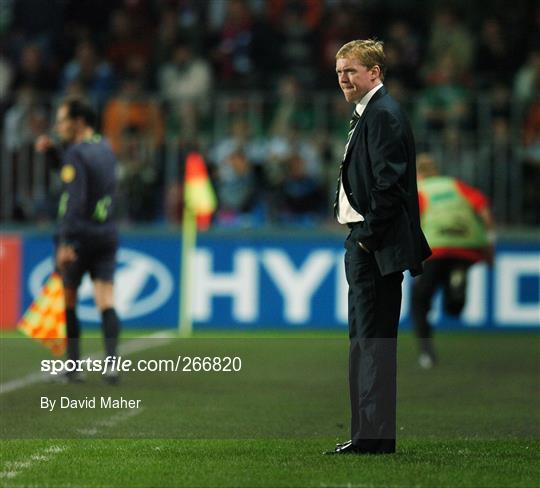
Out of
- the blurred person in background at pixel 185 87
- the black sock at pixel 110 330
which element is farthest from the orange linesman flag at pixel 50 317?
the blurred person in background at pixel 185 87

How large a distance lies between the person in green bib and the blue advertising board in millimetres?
3118

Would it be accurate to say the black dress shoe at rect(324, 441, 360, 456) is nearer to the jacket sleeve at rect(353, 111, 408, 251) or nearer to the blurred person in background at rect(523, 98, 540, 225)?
the jacket sleeve at rect(353, 111, 408, 251)

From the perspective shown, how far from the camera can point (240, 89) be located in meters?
20.5

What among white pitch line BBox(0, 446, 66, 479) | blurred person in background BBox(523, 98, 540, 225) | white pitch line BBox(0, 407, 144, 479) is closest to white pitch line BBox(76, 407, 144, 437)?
white pitch line BBox(0, 407, 144, 479)

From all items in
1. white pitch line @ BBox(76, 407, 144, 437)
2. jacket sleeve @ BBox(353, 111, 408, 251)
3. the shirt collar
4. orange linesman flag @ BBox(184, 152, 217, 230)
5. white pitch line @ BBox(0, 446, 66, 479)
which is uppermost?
the shirt collar

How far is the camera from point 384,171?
316 inches

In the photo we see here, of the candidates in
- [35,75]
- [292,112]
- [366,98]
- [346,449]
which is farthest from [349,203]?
[35,75]

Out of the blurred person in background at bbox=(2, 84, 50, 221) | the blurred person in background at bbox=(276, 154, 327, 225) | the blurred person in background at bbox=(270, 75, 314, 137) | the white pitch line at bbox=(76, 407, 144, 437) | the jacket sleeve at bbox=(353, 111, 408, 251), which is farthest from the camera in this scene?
the blurred person in background at bbox=(270, 75, 314, 137)

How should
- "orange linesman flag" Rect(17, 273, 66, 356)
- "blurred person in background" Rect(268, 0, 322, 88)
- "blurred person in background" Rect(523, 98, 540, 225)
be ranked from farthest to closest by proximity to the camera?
"blurred person in background" Rect(268, 0, 322, 88) → "blurred person in background" Rect(523, 98, 540, 225) → "orange linesman flag" Rect(17, 273, 66, 356)

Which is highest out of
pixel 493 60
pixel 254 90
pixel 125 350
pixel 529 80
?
pixel 493 60

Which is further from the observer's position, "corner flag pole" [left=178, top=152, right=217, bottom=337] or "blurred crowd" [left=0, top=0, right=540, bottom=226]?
"blurred crowd" [left=0, top=0, right=540, bottom=226]

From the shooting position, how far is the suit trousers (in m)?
8.15

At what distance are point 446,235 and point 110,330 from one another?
4175 millimetres

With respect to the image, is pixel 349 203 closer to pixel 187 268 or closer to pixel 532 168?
pixel 187 268
